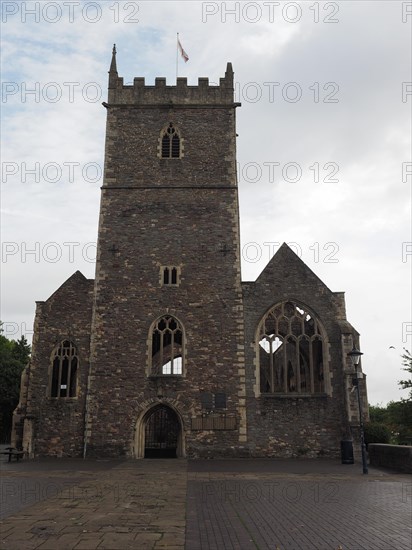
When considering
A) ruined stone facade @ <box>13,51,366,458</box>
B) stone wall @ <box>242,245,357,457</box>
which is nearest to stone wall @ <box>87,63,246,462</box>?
ruined stone facade @ <box>13,51,366,458</box>

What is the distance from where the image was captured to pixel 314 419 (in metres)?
22.3

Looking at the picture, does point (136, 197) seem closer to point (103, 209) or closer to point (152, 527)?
point (103, 209)

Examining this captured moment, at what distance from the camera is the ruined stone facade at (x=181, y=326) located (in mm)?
22078

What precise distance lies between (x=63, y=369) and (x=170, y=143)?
12.6 m

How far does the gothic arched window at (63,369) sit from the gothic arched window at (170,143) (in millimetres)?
10699

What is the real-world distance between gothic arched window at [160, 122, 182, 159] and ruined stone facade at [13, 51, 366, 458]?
0.08 m

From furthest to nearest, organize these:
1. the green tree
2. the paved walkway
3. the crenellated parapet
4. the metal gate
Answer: the green tree → the metal gate → the crenellated parapet → the paved walkway

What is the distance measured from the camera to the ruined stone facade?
2208cm

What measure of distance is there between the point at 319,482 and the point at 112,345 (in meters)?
12.0

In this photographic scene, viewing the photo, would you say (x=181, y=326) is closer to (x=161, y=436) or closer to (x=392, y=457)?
(x=161, y=436)

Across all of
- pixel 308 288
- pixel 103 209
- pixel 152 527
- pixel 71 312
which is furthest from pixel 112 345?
pixel 152 527

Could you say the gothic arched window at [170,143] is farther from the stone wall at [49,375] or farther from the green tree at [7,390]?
the green tree at [7,390]

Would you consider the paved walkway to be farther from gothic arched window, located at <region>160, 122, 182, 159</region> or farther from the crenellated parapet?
the crenellated parapet

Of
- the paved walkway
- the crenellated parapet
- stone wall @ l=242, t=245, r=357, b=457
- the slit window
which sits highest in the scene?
the crenellated parapet
